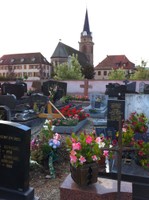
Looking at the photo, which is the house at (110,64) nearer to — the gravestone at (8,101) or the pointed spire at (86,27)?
→ the pointed spire at (86,27)

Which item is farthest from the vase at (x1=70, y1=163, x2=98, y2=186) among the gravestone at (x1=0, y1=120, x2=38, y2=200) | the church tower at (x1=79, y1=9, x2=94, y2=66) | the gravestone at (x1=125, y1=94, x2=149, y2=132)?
the church tower at (x1=79, y1=9, x2=94, y2=66)

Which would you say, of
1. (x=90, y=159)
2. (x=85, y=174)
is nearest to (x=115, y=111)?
(x=90, y=159)

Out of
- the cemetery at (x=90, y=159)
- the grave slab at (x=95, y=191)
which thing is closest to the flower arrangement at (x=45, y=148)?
the cemetery at (x=90, y=159)

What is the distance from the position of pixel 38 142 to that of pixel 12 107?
245 inches

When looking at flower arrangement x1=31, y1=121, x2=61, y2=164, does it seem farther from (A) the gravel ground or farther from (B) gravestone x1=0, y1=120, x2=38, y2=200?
(B) gravestone x1=0, y1=120, x2=38, y2=200

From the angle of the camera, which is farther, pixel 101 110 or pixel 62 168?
pixel 101 110

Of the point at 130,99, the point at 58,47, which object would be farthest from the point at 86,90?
the point at 58,47

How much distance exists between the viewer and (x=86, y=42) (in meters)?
80.7

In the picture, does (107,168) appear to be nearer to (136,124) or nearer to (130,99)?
(136,124)

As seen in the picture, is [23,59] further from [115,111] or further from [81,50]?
[115,111]

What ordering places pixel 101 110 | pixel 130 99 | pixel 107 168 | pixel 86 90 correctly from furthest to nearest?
pixel 86 90, pixel 101 110, pixel 130 99, pixel 107 168

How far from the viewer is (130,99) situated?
20.7 feet

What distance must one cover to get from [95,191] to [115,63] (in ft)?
214

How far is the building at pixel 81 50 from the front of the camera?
67.0m
